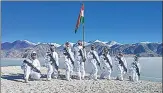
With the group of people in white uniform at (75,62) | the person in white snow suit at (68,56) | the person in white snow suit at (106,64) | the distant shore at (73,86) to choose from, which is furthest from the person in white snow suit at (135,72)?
the person in white snow suit at (68,56)

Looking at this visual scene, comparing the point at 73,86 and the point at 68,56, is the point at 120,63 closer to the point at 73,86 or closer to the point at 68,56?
the point at 68,56

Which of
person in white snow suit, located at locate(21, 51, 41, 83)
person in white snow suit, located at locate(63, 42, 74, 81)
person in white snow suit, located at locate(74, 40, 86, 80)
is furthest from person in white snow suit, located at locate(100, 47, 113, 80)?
person in white snow suit, located at locate(21, 51, 41, 83)

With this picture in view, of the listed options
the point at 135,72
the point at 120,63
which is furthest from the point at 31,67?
the point at 135,72

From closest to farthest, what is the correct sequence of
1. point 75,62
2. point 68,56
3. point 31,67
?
point 31,67
point 68,56
point 75,62

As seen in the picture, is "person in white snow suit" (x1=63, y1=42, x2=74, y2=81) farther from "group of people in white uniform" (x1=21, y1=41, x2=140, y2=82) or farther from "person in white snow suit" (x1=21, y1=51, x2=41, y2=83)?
"person in white snow suit" (x1=21, y1=51, x2=41, y2=83)

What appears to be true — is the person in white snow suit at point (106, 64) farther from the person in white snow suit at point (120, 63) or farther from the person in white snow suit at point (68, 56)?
the person in white snow suit at point (68, 56)

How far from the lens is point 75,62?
82.6 ft

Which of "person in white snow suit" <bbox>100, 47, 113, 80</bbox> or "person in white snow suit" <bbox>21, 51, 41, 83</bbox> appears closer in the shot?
"person in white snow suit" <bbox>21, 51, 41, 83</bbox>

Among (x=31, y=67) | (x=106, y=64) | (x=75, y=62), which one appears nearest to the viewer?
(x=31, y=67)

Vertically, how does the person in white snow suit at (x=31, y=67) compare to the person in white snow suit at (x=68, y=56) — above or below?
below

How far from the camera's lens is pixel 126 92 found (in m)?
20.9

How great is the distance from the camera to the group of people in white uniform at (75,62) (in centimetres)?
2342

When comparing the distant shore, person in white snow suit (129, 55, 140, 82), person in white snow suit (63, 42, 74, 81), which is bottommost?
the distant shore

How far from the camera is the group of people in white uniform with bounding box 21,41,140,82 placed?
2342 cm
